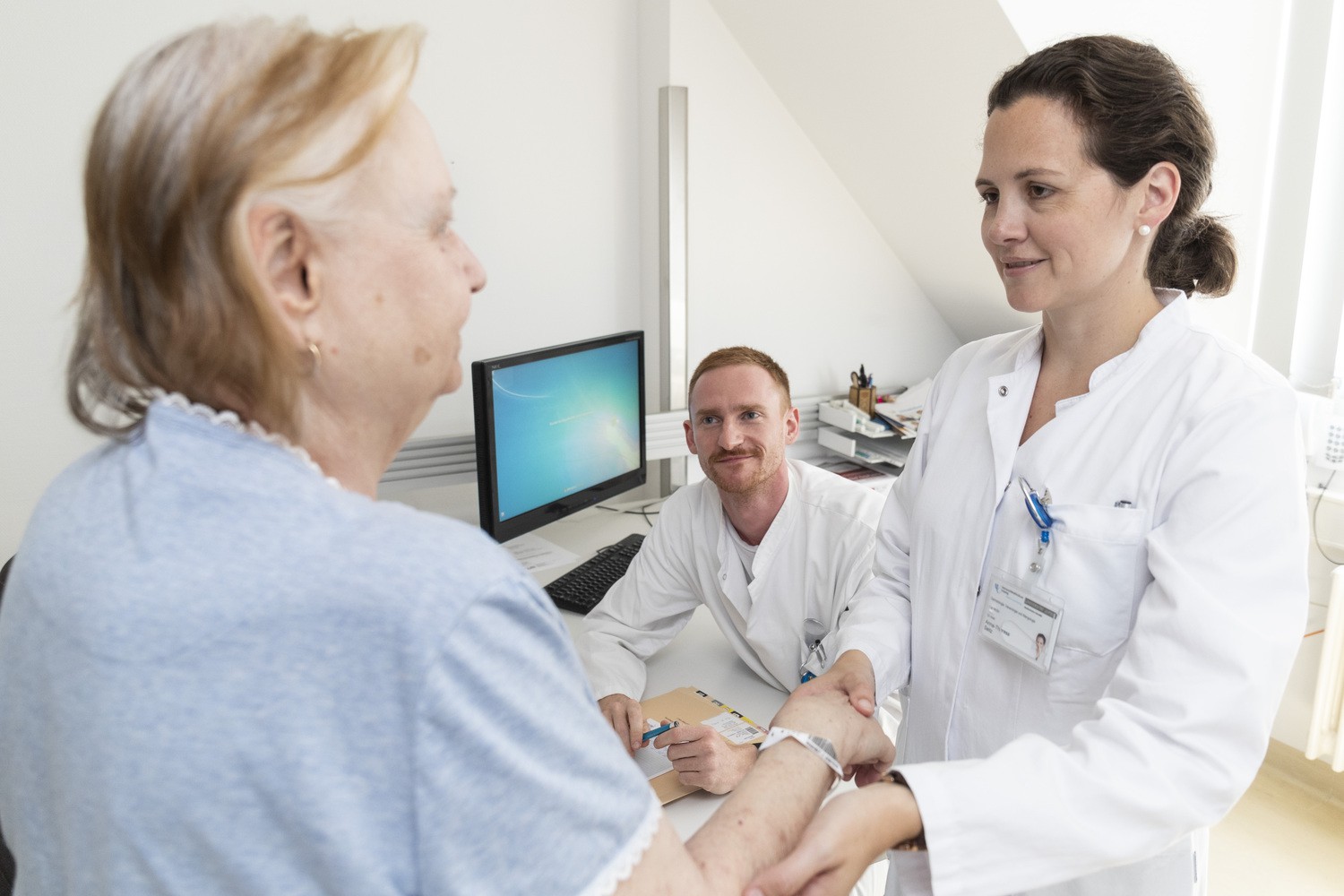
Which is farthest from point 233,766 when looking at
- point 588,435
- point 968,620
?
point 588,435

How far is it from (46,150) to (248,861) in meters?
2.09

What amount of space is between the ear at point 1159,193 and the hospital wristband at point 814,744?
730mm

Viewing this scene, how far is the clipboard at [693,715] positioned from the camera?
1465 mm

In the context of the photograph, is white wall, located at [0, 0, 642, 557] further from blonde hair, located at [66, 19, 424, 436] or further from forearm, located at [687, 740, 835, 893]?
forearm, located at [687, 740, 835, 893]

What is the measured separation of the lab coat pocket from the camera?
3.49 feet

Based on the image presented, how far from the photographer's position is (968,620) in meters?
1.23

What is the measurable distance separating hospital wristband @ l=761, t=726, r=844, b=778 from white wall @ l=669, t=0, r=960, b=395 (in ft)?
6.37

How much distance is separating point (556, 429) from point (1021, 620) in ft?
4.38

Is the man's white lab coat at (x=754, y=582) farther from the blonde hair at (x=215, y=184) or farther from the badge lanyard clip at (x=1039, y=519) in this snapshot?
the blonde hair at (x=215, y=184)

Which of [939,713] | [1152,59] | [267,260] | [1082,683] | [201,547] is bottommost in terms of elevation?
[939,713]

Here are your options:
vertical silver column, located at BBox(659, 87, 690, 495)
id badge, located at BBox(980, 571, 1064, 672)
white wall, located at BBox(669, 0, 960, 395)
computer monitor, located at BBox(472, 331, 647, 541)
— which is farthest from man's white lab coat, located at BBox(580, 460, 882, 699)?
white wall, located at BBox(669, 0, 960, 395)

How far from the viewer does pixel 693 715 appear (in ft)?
5.42

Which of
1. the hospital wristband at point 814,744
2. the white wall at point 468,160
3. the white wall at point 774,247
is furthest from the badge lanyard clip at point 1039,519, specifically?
the white wall at point 774,247

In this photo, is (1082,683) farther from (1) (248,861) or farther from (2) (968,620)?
(1) (248,861)
